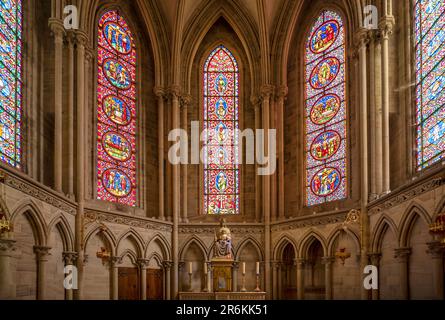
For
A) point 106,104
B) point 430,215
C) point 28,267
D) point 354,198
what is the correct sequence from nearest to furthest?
point 430,215, point 28,267, point 354,198, point 106,104

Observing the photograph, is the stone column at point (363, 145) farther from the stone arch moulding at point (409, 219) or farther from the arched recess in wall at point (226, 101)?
the arched recess in wall at point (226, 101)

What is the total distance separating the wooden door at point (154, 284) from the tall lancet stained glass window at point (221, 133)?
328cm

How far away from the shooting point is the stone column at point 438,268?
12414 mm

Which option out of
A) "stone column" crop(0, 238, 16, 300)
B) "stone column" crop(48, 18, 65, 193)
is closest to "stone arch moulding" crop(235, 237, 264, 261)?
"stone column" crop(48, 18, 65, 193)

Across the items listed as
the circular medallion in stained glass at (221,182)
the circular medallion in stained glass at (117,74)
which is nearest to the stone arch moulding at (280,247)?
the circular medallion in stained glass at (221,182)

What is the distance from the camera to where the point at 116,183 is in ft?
68.7

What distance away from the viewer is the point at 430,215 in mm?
12812

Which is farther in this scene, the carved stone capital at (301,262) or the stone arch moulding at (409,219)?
the carved stone capital at (301,262)

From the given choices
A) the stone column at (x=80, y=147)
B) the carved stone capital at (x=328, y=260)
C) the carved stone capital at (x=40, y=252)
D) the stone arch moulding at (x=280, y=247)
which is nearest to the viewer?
the carved stone capital at (x=40, y=252)

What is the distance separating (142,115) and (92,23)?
13.7ft

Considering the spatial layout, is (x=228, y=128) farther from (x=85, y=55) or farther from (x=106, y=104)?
(x=85, y=55)

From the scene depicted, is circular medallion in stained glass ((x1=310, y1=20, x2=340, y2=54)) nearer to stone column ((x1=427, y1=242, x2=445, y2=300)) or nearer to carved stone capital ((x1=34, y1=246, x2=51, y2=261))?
stone column ((x1=427, y1=242, x2=445, y2=300))

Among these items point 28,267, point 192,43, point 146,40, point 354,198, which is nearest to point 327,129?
point 354,198

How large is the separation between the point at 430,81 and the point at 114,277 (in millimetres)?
11570
